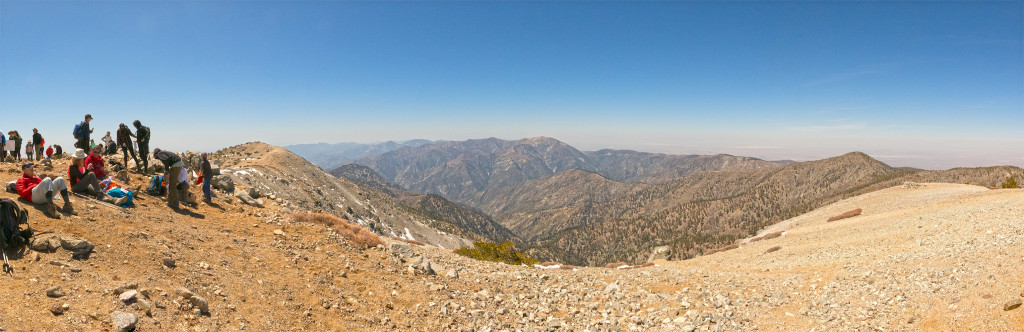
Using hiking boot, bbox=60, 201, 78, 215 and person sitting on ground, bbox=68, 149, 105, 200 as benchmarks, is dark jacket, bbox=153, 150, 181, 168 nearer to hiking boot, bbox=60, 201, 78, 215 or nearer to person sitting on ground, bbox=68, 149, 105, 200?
person sitting on ground, bbox=68, 149, 105, 200

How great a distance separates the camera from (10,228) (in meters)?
8.06

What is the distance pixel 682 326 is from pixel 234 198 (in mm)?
23243

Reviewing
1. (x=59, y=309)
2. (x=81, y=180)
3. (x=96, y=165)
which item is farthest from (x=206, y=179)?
(x=59, y=309)

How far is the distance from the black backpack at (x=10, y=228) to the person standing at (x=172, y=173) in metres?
7.59

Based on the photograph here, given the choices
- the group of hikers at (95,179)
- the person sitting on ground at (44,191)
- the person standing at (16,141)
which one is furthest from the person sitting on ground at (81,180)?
the person standing at (16,141)

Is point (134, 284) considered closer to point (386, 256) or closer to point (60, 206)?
point (60, 206)

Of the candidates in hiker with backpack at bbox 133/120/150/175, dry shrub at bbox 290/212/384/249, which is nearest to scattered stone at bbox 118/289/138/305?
dry shrub at bbox 290/212/384/249

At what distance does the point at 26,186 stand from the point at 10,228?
4593 mm

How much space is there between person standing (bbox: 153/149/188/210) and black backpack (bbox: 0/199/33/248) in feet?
24.9

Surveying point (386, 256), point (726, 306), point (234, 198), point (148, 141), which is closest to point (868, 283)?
point (726, 306)

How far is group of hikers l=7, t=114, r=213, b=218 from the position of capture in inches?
415

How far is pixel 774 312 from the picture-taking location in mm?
12422

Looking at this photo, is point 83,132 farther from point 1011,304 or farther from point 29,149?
point 1011,304

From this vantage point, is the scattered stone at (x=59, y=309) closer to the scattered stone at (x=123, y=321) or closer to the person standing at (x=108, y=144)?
the scattered stone at (x=123, y=321)
